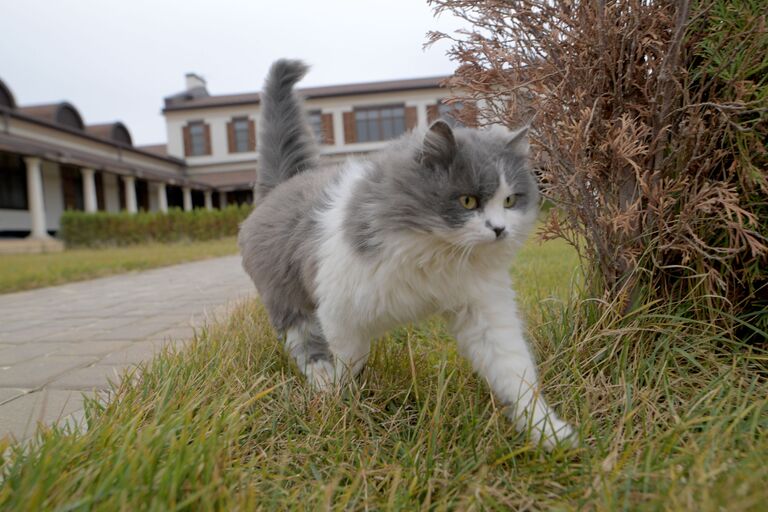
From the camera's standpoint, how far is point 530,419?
58.1 inches

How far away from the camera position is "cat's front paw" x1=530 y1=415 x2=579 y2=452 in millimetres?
1379

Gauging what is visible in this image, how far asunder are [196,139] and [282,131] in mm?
25869

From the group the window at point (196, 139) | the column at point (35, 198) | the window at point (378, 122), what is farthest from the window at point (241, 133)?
the column at point (35, 198)

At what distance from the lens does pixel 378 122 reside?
82.2 ft

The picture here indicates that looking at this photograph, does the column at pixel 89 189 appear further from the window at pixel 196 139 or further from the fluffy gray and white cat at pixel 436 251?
the fluffy gray and white cat at pixel 436 251

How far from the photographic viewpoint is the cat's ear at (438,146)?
1734 millimetres

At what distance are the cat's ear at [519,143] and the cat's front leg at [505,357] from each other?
0.55 m

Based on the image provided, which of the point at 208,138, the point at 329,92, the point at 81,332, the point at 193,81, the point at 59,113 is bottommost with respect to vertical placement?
the point at 81,332

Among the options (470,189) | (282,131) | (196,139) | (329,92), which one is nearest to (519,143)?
(470,189)

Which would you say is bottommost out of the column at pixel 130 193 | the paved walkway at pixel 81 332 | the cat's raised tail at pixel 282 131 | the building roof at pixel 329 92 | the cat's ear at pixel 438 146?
the paved walkway at pixel 81 332

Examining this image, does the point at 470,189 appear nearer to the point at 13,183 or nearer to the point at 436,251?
the point at 436,251

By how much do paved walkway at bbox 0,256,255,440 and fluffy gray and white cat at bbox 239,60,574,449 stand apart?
1.08 meters

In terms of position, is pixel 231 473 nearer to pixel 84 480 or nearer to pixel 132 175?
pixel 84 480

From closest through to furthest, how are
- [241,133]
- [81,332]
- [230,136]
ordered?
[81,332]
[230,136]
[241,133]
